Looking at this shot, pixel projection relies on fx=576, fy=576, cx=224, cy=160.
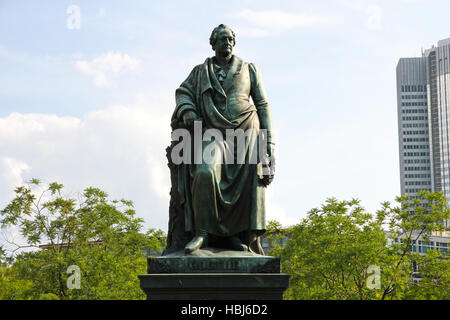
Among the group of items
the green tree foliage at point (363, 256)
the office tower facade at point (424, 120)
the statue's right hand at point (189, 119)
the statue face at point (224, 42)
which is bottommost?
the green tree foliage at point (363, 256)

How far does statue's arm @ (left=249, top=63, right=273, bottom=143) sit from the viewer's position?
8.66m

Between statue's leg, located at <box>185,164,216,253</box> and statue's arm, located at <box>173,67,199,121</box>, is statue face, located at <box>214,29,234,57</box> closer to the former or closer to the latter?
statue's arm, located at <box>173,67,199,121</box>

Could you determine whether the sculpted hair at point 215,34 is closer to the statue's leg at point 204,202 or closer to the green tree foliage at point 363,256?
the statue's leg at point 204,202

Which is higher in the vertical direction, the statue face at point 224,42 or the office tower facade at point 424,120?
the office tower facade at point 424,120

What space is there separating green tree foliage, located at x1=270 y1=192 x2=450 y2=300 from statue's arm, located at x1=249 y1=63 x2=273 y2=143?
14873 mm

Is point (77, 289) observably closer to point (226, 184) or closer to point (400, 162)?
point (226, 184)

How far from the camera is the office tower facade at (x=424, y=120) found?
125 m

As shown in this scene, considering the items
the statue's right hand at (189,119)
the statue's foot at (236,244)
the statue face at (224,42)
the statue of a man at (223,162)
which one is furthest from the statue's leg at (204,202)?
the statue face at (224,42)

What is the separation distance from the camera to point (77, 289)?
2188 cm

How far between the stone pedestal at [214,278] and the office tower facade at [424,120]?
123307mm

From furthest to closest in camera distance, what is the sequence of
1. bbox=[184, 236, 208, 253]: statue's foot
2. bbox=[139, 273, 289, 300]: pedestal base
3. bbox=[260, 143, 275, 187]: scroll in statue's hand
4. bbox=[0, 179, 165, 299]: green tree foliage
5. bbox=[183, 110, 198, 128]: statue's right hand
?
1. bbox=[0, 179, 165, 299]: green tree foliage
2. bbox=[183, 110, 198, 128]: statue's right hand
3. bbox=[260, 143, 275, 187]: scroll in statue's hand
4. bbox=[184, 236, 208, 253]: statue's foot
5. bbox=[139, 273, 289, 300]: pedestal base

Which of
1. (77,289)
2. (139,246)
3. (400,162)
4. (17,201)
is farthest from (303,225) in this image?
(400,162)

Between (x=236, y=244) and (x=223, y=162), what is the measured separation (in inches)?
45.7

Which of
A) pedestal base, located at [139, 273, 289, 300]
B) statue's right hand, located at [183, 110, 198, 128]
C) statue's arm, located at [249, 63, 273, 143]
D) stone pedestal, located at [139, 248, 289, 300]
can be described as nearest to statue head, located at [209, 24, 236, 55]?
statue's arm, located at [249, 63, 273, 143]
